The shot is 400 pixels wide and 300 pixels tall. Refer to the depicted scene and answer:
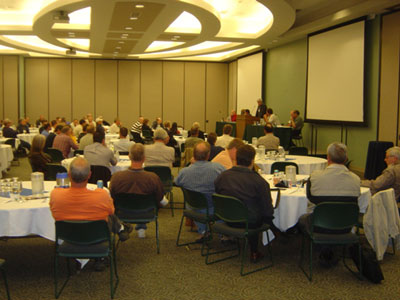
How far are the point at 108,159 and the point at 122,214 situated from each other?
6.01ft

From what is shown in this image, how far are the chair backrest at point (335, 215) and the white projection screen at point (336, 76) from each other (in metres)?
7.64

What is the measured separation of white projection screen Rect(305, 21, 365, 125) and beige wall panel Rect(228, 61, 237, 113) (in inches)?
290

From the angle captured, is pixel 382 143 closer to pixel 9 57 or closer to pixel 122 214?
pixel 122 214

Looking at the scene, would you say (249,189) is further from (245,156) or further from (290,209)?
(290,209)

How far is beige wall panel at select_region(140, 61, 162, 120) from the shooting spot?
2152 centimetres

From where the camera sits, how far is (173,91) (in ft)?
71.6

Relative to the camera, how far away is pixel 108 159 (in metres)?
6.56

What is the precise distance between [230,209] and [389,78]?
7614 mm

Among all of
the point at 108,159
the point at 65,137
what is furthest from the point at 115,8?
the point at 108,159

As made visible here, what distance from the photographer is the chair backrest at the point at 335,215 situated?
409 cm

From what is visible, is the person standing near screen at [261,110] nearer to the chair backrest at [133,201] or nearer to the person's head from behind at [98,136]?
the person's head from behind at [98,136]

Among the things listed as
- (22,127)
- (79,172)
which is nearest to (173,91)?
(22,127)

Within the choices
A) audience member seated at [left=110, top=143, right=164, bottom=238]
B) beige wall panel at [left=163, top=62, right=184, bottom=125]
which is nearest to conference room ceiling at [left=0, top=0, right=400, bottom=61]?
beige wall panel at [left=163, top=62, right=184, bottom=125]

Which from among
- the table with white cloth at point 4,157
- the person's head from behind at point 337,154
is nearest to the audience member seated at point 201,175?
the person's head from behind at point 337,154
